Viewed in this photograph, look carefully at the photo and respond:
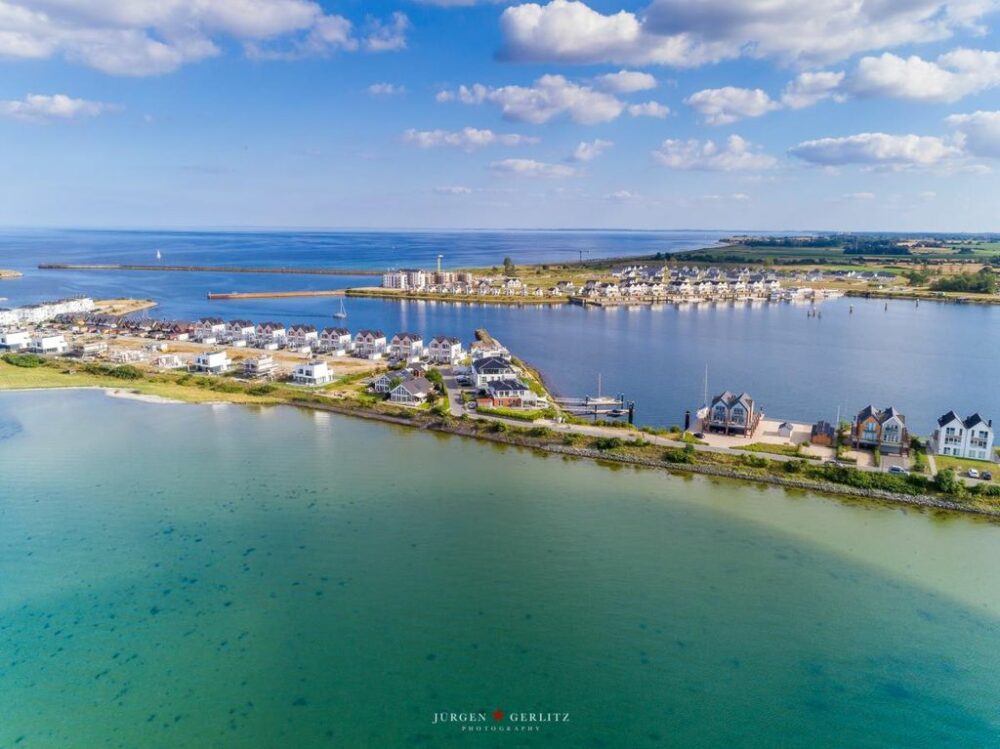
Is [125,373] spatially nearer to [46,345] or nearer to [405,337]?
[46,345]

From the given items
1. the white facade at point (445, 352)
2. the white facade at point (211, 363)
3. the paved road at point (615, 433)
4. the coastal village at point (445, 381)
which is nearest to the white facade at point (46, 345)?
the coastal village at point (445, 381)

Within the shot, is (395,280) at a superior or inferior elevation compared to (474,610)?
superior

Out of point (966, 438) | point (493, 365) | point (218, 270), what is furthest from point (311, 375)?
point (218, 270)

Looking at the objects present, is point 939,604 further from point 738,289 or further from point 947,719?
point 738,289

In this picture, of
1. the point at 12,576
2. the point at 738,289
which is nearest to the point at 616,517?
the point at 12,576

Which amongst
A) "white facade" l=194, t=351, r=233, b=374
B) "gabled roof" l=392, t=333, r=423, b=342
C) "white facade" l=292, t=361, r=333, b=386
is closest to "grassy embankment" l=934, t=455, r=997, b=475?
"white facade" l=292, t=361, r=333, b=386

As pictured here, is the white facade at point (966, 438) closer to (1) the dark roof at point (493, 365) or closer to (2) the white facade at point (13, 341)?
(1) the dark roof at point (493, 365)
